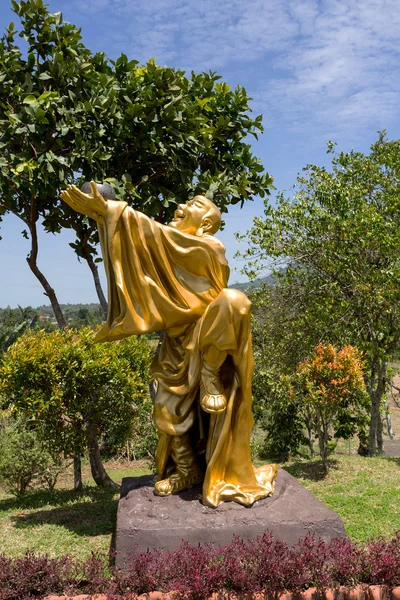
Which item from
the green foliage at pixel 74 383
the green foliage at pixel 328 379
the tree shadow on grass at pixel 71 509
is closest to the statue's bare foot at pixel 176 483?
the tree shadow on grass at pixel 71 509

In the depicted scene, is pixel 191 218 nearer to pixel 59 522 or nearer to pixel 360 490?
pixel 59 522

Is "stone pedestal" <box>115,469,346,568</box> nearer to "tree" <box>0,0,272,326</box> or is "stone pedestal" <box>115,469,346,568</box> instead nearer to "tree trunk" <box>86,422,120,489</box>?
"tree trunk" <box>86,422,120,489</box>

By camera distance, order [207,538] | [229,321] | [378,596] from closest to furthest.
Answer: [378,596]
[207,538]
[229,321]

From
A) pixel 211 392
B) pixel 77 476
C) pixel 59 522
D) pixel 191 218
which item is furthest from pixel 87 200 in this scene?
pixel 77 476

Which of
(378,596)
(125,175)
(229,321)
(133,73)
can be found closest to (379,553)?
(378,596)

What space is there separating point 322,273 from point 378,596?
7533 millimetres

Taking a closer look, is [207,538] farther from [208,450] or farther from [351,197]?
[351,197]

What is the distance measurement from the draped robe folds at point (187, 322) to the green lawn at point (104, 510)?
126 centimetres

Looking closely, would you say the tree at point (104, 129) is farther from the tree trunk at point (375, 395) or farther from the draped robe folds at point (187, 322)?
the tree trunk at point (375, 395)

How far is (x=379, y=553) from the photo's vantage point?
381 cm

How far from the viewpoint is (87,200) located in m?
4.71

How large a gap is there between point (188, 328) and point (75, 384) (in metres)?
2.23

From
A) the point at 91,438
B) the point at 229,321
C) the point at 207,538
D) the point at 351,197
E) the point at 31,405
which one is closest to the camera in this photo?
the point at 207,538

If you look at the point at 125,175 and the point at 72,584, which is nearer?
the point at 72,584
